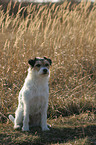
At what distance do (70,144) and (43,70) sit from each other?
1.03m

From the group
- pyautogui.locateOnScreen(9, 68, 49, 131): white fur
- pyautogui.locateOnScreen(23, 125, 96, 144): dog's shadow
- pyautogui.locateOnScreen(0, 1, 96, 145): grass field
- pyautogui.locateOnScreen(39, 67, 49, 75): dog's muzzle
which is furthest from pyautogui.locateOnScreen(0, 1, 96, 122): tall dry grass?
pyautogui.locateOnScreen(39, 67, 49, 75): dog's muzzle

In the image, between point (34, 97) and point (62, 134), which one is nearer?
point (34, 97)

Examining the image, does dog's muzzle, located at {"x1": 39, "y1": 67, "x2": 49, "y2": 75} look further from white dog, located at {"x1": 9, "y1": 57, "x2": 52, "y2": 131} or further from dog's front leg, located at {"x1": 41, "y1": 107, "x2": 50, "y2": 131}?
dog's front leg, located at {"x1": 41, "y1": 107, "x2": 50, "y2": 131}

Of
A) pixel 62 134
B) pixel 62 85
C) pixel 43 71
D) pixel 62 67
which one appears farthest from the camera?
pixel 62 85

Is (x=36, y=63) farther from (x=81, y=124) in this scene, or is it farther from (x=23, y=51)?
(x=23, y=51)

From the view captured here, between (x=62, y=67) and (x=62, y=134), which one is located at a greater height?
(x=62, y=67)

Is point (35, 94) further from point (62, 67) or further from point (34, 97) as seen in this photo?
point (62, 67)

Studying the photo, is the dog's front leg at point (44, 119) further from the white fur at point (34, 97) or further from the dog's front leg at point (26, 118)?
the dog's front leg at point (26, 118)

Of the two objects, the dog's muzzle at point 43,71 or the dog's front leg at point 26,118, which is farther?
the dog's front leg at point 26,118

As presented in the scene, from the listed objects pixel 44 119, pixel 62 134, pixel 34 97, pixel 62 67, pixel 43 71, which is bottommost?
pixel 62 134

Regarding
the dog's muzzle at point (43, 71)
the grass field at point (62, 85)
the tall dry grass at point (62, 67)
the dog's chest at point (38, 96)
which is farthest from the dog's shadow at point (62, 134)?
the dog's muzzle at point (43, 71)

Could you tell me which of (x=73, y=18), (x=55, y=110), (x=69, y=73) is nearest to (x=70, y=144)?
(x=55, y=110)

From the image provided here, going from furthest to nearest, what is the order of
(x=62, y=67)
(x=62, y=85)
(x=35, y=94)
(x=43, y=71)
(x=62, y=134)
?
(x=62, y=85), (x=62, y=67), (x=62, y=134), (x=35, y=94), (x=43, y=71)

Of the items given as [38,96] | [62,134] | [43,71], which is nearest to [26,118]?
[38,96]
